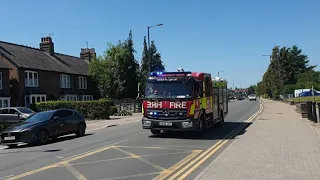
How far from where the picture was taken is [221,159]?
10812 millimetres

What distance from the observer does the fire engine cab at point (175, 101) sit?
16062mm

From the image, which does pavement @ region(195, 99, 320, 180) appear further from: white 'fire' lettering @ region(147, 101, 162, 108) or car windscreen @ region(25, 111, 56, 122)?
car windscreen @ region(25, 111, 56, 122)

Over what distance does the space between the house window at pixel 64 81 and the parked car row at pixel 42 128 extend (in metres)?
28.8

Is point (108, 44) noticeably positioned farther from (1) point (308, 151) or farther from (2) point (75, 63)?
(1) point (308, 151)

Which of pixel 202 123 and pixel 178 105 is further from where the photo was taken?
pixel 202 123

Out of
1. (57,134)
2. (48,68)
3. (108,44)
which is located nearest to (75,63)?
(108,44)

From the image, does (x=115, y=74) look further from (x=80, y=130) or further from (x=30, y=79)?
(x=80, y=130)

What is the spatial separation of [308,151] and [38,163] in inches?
302

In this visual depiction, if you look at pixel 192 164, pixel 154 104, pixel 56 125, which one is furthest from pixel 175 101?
pixel 192 164

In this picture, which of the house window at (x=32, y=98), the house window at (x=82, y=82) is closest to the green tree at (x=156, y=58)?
the house window at (x=82, y=82)

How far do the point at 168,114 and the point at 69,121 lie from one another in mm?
5296

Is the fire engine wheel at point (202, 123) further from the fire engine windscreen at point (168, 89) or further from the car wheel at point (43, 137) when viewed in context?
the car wheel at point (43, 137)

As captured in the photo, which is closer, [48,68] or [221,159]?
[221,159]

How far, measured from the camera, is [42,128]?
666 inches
